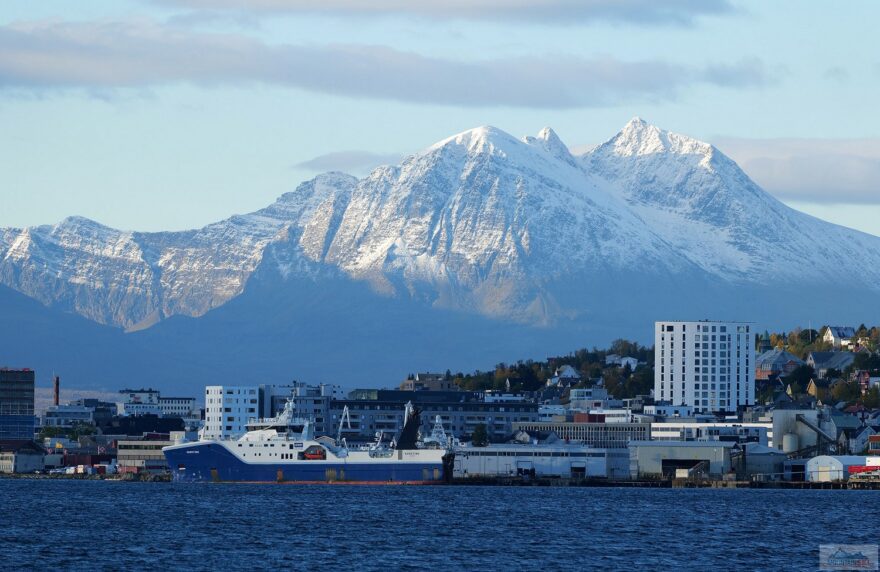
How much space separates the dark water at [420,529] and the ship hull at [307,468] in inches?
425

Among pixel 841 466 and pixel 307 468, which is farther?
pixel 841 466

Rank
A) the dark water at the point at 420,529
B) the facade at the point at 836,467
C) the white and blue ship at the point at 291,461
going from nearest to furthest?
the dark water at the point at 420,529 → the white and blue ship at the point at 291,461 → the facade at the point at 836,467

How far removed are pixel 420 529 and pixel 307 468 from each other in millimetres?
62890

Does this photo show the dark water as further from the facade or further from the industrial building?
the facade

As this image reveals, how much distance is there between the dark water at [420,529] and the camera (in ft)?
351

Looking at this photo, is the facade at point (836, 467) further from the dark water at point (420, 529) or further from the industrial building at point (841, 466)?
the dark water at point (420, 529)

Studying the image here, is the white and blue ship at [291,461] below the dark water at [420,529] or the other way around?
the other way around

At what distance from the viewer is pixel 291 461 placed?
19012cm

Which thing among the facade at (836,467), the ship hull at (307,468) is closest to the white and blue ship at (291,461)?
the ship hull at (307,468)

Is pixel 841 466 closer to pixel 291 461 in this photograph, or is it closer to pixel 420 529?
pixel 291 461

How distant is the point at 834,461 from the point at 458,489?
35.7 meters

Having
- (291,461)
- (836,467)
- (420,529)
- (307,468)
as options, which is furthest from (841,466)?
(420,529)

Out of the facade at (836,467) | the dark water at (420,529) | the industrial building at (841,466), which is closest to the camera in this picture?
the dark water at (420,529)

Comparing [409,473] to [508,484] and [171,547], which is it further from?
[171,547]
